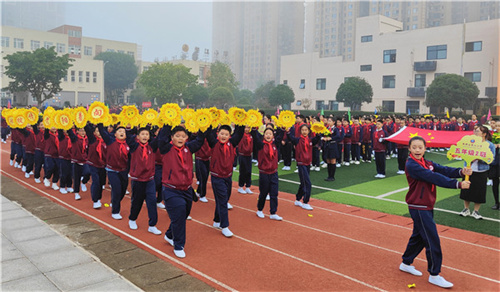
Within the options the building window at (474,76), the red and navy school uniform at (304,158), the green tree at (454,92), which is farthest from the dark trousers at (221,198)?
the building window at (474,76)

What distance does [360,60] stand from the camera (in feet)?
166

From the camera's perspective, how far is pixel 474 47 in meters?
40.9

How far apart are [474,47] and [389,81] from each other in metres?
9.73

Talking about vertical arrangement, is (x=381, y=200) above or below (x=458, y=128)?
below

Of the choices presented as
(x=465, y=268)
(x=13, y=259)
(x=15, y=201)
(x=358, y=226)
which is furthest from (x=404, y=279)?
(x=15, y=201)

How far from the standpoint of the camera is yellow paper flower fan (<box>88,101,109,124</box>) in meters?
7.59

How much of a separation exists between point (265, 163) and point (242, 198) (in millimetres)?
2343

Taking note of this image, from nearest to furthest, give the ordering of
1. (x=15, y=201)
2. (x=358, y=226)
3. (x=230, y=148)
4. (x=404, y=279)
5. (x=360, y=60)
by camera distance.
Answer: (x=404, y=279)
(x=230, y=148)
(x=358, y=226)
(x=15, y=201)
(x=360, y=60)

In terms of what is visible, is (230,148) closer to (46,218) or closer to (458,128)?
(46,218)

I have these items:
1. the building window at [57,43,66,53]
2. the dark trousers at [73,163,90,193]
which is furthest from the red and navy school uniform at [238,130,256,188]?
the building window at [57,43,66,53]

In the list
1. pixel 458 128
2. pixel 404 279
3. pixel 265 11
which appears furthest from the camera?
pixel 265 11

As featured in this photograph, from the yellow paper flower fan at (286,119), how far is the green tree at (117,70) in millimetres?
69091

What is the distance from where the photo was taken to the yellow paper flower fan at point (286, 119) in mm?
9234

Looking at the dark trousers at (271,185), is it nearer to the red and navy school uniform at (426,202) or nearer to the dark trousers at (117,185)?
the dark trousers at (117,185)
